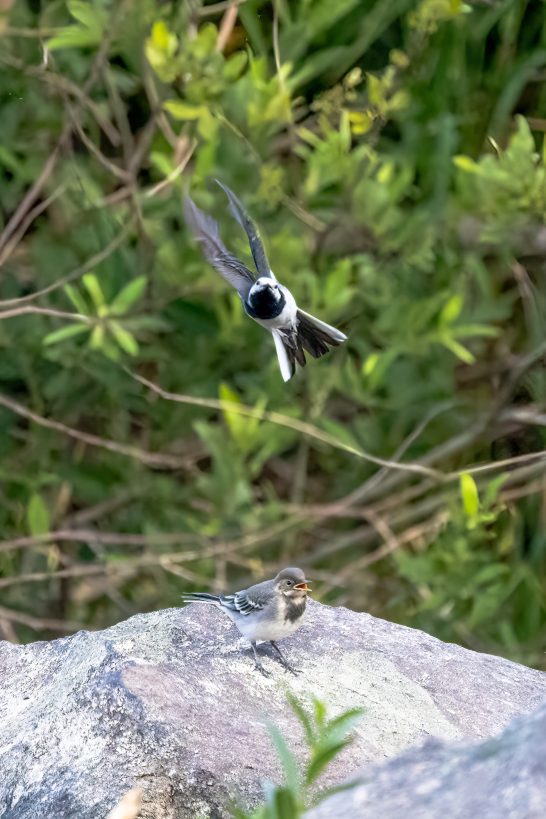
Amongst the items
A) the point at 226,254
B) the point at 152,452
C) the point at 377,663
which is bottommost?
the point at 152,452

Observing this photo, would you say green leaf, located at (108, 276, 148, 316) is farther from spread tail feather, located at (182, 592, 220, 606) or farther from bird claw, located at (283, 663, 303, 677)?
bird claw, located at (283, 663, 303, 677)

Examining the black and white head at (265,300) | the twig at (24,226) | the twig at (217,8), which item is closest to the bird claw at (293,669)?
the black and white head at (265,300)

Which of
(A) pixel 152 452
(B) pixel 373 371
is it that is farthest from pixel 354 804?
(A) pixel 152 452

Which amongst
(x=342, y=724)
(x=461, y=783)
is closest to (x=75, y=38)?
(x=342, y=724)

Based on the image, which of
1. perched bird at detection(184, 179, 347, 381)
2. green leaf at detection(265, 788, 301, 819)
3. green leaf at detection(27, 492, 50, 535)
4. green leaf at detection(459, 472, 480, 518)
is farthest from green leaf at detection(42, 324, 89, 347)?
green leaf at detection(265, 788, 301, 819)

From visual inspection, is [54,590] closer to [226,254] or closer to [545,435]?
[545,435]
